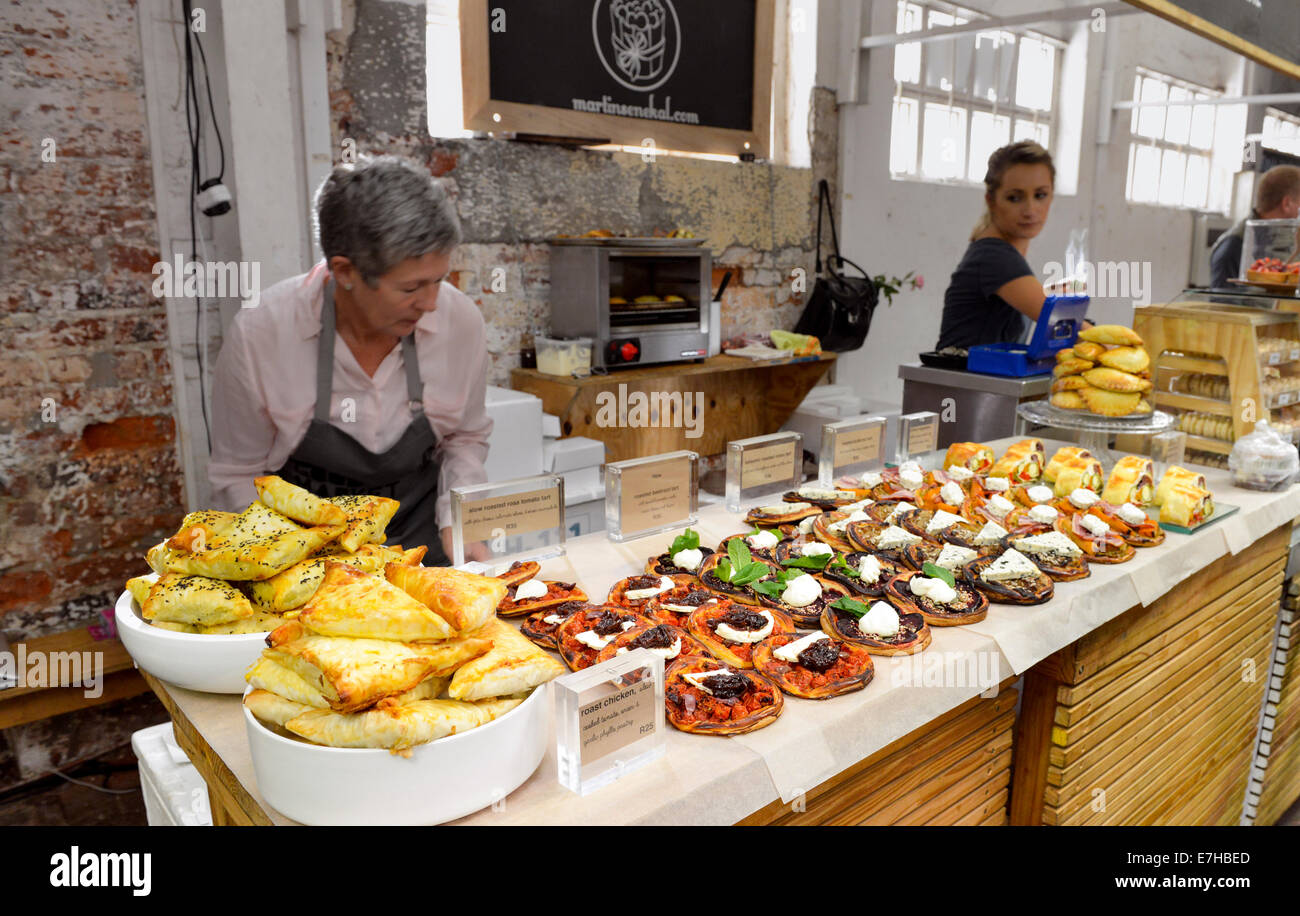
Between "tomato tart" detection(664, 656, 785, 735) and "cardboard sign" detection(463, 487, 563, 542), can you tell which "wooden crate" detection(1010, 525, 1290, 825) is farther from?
"cardboard sign" detection(463, 487, 563, 542)

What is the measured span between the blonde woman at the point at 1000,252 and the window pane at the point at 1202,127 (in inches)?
275

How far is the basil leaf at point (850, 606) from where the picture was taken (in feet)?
4.87

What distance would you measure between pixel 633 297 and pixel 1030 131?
15.5 ft

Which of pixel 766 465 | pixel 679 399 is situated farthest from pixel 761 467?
pixel 679 399

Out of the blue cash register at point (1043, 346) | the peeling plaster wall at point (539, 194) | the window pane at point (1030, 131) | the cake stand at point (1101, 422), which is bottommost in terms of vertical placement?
the cake stand at point (1101, 422)

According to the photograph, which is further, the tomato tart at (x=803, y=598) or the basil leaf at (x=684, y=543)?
the basil leaf at (x=684, y=543)

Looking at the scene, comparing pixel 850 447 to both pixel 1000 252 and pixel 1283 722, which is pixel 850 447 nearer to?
pixel 1283 722


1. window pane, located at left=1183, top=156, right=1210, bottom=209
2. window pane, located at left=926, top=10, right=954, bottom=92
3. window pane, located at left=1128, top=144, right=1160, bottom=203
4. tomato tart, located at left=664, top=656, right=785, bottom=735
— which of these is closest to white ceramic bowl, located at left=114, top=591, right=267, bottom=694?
tomato tart, located at left=664, top=656, right=785, bottom=735

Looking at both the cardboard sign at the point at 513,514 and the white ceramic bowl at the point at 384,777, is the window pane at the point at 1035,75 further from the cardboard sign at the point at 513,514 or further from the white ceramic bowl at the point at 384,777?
the white ceramic bowl at the point at 384,777

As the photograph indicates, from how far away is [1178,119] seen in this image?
8.96 m

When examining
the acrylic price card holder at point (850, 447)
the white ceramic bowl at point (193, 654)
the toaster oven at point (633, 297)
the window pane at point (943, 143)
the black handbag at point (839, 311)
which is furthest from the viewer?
the window pane at point (943, 143)

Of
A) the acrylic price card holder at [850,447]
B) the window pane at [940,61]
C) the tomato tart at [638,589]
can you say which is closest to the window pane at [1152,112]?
the window pane at [940,61]
